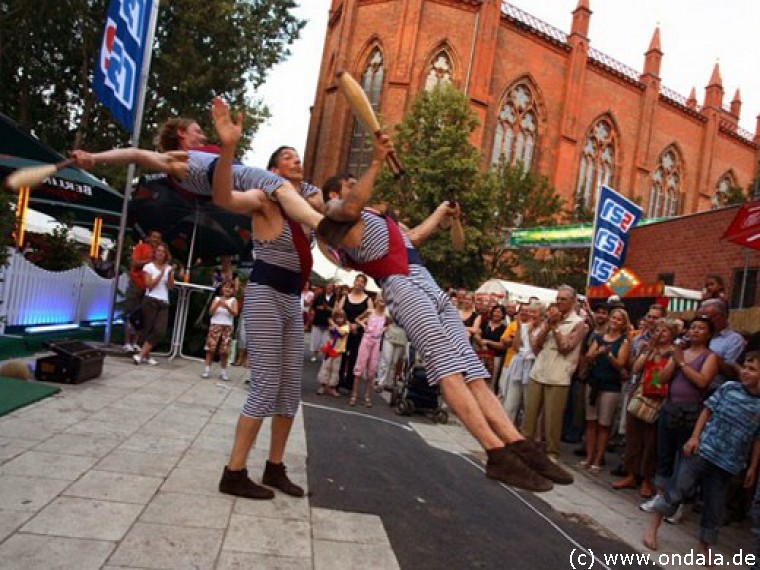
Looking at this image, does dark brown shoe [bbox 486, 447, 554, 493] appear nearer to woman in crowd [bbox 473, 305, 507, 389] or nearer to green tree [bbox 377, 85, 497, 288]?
woman in crowd [bbox 473, 305, 507, 389]

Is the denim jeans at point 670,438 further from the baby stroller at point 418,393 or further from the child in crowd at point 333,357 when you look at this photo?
the child in crowd at point 333,357

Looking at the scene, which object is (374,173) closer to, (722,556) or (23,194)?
(722,556)

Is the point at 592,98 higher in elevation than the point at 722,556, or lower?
higher

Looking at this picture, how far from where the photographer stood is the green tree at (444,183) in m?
25.3

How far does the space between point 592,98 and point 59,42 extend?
98.2ft

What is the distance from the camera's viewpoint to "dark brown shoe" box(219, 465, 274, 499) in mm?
3529

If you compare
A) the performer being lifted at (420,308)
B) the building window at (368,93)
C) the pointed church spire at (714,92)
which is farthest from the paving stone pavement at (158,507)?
the pointed church spire at (714,92)

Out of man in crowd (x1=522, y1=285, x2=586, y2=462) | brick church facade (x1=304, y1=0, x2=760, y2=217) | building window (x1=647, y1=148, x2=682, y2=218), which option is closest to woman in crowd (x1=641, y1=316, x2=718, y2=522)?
man in crowd (x1=522, y1=285, x2=586, y2=462)

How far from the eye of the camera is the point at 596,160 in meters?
39.1

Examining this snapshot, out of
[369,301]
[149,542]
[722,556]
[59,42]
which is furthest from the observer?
[59,42]

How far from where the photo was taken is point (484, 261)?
27.4 m

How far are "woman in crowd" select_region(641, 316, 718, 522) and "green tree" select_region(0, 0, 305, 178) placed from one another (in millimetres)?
16312

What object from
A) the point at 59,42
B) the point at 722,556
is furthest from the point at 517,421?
the point at 59,42

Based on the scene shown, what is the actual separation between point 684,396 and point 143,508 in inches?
175
